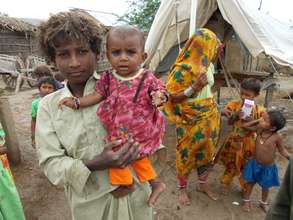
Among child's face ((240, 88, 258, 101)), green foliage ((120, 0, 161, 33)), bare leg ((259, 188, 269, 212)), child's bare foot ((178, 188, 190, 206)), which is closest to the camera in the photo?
child's face ((240, 88, 258, 101))

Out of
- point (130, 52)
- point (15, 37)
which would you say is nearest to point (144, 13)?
point (15, 37)

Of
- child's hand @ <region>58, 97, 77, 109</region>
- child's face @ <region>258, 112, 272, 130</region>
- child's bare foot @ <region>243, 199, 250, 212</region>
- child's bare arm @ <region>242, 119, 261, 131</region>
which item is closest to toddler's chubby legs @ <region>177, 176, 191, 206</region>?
child's bare foot @ <region>243, 199, 250, 212</region>

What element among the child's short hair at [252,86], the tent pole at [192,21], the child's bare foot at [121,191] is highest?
the tent pole at [192,21]

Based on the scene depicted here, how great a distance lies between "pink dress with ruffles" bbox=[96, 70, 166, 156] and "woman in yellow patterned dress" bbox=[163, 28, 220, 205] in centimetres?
142

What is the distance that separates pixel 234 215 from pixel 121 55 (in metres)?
2.45

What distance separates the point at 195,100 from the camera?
2861 mm

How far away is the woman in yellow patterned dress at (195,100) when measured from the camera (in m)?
2.81

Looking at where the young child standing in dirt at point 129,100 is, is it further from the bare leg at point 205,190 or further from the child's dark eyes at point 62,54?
the bare leg at point 205,190

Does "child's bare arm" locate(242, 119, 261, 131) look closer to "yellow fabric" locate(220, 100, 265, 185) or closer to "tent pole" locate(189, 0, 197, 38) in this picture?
"yellow fabric" locate(220, 100, 265, 185)

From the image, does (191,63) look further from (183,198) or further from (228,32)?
(228,32)

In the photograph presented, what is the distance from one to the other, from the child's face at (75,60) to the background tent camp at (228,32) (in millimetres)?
2727

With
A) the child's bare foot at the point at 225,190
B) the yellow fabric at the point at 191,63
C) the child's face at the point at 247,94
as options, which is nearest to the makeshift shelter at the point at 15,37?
the yellow fabric at the point at 191,63

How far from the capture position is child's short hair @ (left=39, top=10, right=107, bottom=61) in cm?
121

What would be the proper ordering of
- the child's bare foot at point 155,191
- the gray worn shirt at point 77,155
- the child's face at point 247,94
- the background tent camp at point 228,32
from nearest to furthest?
the gray worn shirt at point 77,155 < the child's bare foot at point 155,191 < the child's face at point 247,94 < the background tent camp at point 228,32
